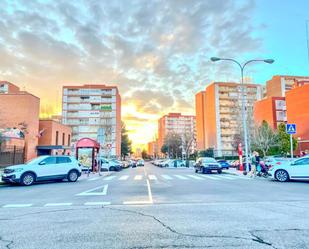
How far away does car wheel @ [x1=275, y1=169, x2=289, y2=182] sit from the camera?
16516 mm

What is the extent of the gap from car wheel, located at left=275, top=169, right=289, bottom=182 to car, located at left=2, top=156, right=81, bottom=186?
42.3 ft

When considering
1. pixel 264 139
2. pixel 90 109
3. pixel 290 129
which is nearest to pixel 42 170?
pixel 290 129

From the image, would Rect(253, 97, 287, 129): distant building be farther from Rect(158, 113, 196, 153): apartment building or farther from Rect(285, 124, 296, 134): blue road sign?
Rect(158, 113, 196, 153): apartment building

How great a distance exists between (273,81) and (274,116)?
23026 millimetres

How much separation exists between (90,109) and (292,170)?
82774 millimetres

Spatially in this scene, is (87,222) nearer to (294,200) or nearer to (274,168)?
(294,200)

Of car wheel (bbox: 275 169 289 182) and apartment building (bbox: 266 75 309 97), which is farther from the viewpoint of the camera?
apartment building (bbox: 266 75 309 97)

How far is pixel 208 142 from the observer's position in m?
103

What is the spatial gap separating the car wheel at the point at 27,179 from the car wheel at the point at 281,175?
14736 mm

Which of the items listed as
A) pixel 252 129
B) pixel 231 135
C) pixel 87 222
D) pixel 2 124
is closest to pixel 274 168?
pixel 87 222

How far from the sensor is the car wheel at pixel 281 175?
16516mm

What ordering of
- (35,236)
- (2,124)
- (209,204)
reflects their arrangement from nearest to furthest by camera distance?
1. (35,236)
2. (209,204)
3. (2,124)

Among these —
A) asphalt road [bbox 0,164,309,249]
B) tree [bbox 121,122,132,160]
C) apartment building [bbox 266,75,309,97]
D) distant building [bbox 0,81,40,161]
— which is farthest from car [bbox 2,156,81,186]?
apartment building [bbox 266,75,309,97]

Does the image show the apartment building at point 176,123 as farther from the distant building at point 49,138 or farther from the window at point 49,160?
the window at point 49,160
